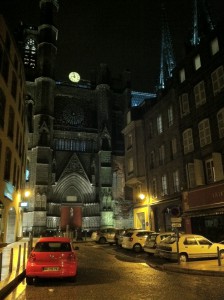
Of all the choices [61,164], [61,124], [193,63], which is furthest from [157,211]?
[61,124]

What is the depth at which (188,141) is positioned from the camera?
2342 centimetres

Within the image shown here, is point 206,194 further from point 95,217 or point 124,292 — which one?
point 95,217

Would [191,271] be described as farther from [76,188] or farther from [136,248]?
[76,188]

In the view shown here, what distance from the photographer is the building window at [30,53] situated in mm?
49406

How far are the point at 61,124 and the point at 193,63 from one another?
2574 cm

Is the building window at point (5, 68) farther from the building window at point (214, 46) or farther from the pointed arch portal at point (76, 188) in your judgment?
the pointed arch portal at point (76, 188)

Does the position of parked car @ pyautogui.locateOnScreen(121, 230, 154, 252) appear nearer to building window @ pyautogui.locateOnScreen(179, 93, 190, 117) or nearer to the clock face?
building window @ pyautogui.locateOnScreen(179, 93, 190, 117)

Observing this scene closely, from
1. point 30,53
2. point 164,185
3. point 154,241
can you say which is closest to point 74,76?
point 30,53

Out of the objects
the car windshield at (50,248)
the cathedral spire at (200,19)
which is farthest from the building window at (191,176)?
the cathedral spire at (200,19)

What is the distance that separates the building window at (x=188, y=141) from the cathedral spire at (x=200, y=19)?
30.8m

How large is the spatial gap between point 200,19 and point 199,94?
34.7m

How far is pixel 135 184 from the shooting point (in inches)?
1275

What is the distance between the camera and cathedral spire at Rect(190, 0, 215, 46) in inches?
1932

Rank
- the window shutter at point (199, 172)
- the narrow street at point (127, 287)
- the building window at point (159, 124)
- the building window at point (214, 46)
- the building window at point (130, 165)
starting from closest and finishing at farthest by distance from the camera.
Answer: the narrow street at point (127, 287) → the building window at point (214, 46) → the window shutter at point (199, 172) → the building window at point (159, 124) → the building window at point (130, 165)
